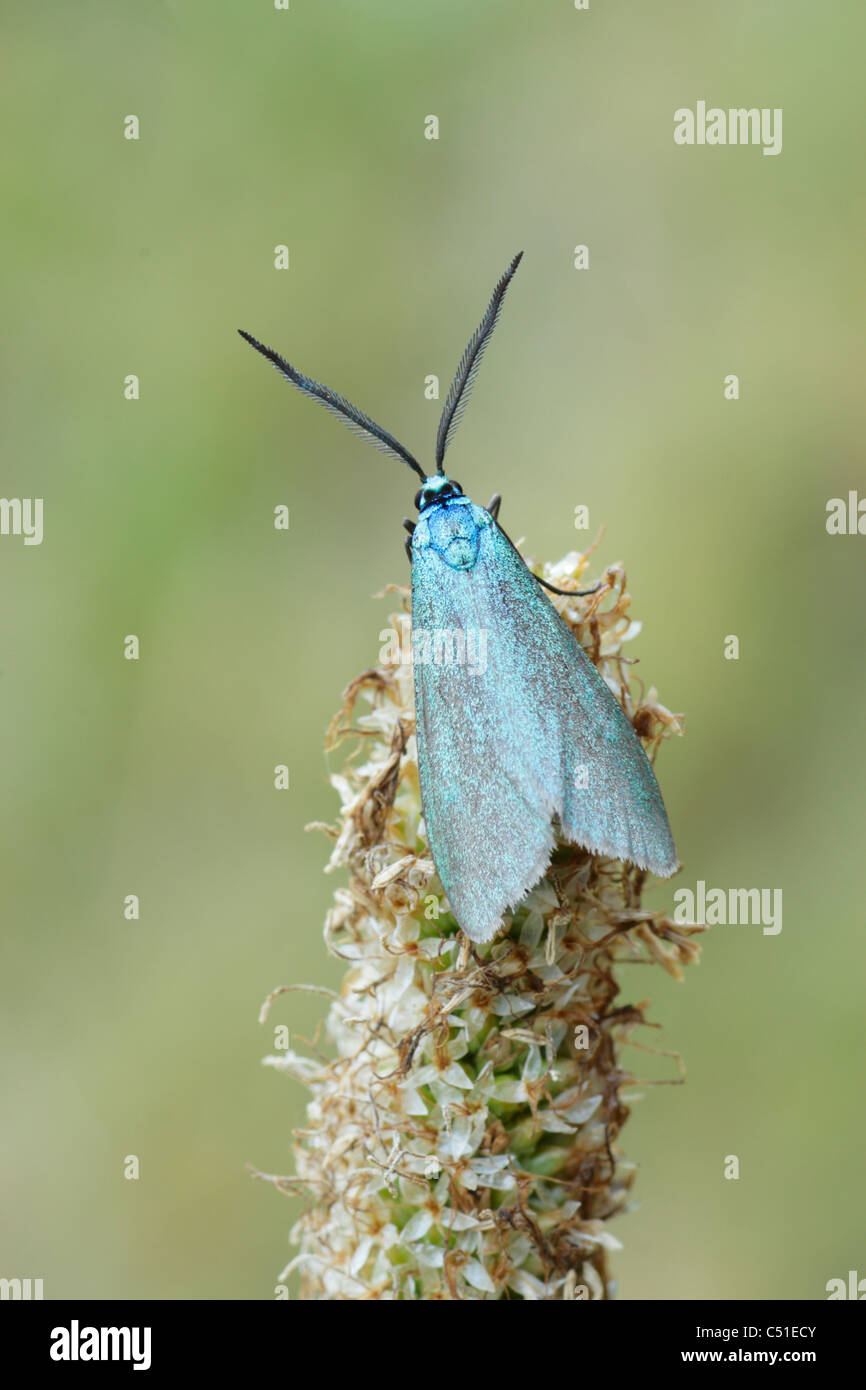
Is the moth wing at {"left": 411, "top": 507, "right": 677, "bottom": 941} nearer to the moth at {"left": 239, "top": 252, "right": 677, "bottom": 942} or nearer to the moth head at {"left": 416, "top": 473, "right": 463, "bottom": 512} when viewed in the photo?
the moth at {"left": 239, "top": 252, "right": 677, "bottom": 942}

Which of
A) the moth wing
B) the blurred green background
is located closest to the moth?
the moth wing

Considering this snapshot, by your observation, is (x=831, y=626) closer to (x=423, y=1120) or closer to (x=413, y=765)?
(x=413, y=765)

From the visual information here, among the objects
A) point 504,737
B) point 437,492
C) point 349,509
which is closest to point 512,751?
point 504,737

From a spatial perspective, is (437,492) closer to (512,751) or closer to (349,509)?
(512,751)

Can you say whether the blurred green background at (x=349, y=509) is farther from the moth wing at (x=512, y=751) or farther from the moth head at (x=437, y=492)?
the moth wing at (x=512, y=751)

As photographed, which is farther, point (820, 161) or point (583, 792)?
point (820, 161)

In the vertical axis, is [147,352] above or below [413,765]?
→ above

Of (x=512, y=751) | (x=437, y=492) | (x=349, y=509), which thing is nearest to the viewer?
(x=512, y=751)

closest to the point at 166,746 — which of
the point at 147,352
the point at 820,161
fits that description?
the point at 147,352
